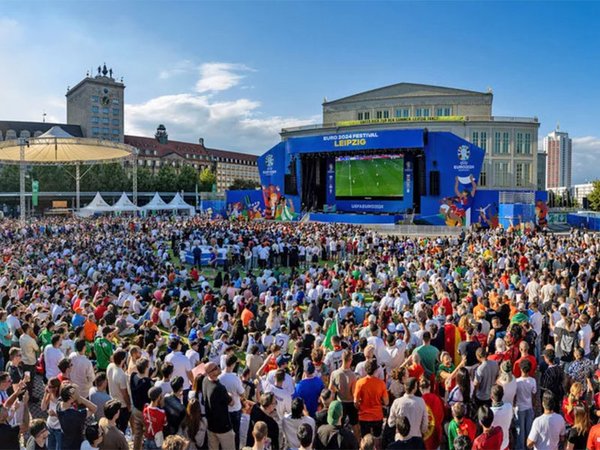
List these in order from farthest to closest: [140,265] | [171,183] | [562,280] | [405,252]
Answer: [171,183]
[405,252]
[140,265]
[562,280]

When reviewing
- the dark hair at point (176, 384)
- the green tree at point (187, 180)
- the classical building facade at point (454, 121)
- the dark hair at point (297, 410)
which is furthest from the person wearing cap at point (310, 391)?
the green tree at point (187, 180)

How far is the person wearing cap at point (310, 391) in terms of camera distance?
5414mm

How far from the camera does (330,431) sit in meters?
4.30

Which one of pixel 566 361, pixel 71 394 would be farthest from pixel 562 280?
pixel 71 394

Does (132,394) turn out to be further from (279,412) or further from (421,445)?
(421,445)

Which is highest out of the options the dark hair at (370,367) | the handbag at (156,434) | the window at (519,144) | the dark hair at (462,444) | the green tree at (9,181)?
the window at (519,144)

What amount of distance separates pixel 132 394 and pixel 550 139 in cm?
22570

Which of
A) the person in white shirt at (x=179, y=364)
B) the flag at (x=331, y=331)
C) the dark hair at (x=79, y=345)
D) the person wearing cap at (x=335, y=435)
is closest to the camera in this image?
the person wearing cap at (x=335, y=435)

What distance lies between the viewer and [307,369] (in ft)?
18.1

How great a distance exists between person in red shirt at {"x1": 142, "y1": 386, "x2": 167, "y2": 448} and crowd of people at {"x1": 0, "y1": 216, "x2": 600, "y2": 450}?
2 cm

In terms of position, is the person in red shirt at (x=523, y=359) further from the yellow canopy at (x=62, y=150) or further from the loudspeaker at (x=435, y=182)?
the loudspeaker at (x=435, y=182)

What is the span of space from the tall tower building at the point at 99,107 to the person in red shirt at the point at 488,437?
326 feet

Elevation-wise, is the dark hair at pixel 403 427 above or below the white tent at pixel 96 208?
below

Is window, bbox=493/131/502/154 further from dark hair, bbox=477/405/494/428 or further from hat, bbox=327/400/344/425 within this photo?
hat, bbox=327/400/344/425
